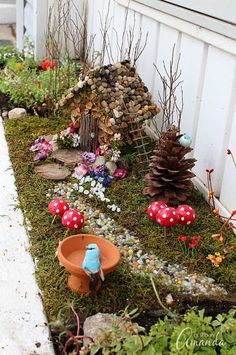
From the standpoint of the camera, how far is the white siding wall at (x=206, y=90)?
3021mm

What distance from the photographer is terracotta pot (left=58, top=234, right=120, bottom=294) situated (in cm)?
236

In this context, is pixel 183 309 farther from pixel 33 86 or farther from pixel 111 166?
pixel 33 86

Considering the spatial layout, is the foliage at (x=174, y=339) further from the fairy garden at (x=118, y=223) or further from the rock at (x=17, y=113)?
the rock at (x=17, y=113)

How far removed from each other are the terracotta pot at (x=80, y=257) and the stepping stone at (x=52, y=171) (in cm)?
103

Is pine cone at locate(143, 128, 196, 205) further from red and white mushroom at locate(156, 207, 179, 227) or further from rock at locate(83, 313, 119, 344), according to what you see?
rock at locate(83, 313, 119, 344)

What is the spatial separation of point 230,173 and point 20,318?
1.40 m

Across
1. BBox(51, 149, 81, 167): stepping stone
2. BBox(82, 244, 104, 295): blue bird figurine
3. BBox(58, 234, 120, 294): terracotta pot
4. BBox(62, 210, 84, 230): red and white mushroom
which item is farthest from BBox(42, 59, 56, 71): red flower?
BBox(82, 244, 104, 295): blue bird figurine

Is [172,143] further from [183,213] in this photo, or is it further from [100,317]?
[100,317]

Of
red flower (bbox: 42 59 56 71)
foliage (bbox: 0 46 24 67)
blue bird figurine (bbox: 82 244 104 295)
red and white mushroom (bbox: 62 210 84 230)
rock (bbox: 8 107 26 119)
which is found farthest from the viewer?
foliage (bbox: 0 46 24 67)

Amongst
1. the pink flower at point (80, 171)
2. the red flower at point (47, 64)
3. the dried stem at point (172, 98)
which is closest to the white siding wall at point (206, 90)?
the dried stem at point (172, 98)

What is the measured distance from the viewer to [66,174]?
3.56 m

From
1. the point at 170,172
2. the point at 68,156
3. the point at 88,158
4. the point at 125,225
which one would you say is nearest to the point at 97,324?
the point at 125,225

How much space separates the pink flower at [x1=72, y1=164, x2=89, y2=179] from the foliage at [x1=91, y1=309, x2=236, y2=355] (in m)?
1.57

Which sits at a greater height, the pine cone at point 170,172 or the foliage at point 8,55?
the pine cone at point 170,172
